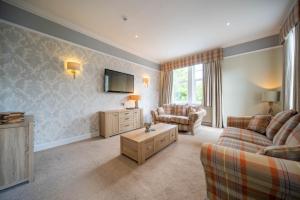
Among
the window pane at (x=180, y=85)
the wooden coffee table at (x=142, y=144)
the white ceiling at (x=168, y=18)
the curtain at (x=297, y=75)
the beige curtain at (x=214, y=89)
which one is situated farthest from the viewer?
the window pane at (x=180, y=85)

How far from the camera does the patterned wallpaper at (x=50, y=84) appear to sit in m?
2.22

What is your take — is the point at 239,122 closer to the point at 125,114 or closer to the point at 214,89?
the point at 214,89

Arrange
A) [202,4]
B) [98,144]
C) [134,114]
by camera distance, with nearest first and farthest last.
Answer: [202,4], [98,144], [134,114]

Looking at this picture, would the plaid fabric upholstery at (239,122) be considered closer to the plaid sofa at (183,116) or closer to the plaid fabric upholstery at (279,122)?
the plaid fabric upholstery at (279,122)

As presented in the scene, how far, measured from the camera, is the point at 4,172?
56.6 inches

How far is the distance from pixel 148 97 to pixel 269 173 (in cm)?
475

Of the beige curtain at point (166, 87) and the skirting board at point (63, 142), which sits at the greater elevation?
the beige curtain at point (166, 87)

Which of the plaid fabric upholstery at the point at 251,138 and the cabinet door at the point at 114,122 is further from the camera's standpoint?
the cabinet door at the point at 114,122

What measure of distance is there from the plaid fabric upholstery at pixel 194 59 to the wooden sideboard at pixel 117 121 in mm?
2762

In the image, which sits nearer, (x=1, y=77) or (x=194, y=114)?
(x=1, y=77)

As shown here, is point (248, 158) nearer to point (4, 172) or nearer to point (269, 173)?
point (269, 173)

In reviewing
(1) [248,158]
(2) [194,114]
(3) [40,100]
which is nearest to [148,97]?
(2) [194,114]

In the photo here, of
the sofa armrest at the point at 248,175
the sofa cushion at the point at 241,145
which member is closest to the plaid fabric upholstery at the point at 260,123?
the sofa cushion at the point at 241,145

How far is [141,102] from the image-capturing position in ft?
16.4
